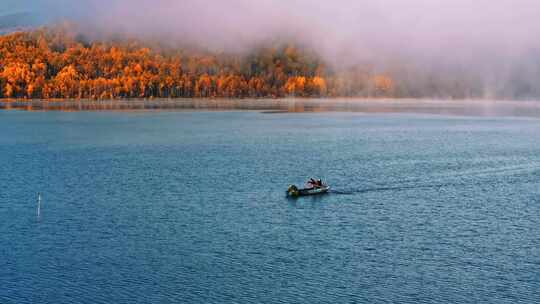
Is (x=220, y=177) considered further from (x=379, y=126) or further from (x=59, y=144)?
(x=379, y=126)

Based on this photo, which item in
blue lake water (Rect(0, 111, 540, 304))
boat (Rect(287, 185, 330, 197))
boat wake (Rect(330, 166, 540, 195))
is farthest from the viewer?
boat wake (Rect(330, 166, 540, 195))

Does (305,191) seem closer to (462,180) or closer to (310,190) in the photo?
(310,190)

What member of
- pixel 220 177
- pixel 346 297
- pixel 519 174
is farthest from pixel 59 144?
pixel 346 297

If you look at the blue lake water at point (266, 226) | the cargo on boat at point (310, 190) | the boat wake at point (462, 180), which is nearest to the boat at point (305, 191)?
the cargo on boat at point (310, 190)

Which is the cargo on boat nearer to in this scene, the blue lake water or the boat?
the boat

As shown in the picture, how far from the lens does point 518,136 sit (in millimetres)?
90625

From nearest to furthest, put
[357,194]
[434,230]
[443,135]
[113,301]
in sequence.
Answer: [113,301]
[434,230]
[357,194]
[443,135]

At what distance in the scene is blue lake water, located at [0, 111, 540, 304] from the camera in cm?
2780

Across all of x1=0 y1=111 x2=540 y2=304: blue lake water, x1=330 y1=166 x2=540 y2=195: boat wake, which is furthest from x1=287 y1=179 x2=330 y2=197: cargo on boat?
x1=330 y1=166 x2=540 y2=195: boat wake

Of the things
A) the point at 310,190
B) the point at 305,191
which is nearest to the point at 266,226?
the point at 305,191

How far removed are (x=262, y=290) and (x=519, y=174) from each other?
119ft

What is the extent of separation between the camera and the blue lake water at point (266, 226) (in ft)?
91.2

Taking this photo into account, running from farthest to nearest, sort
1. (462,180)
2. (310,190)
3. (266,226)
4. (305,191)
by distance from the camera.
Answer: (462,180) < (310,190) < (305,191) < (266,226)

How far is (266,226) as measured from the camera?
3731 centimetres
